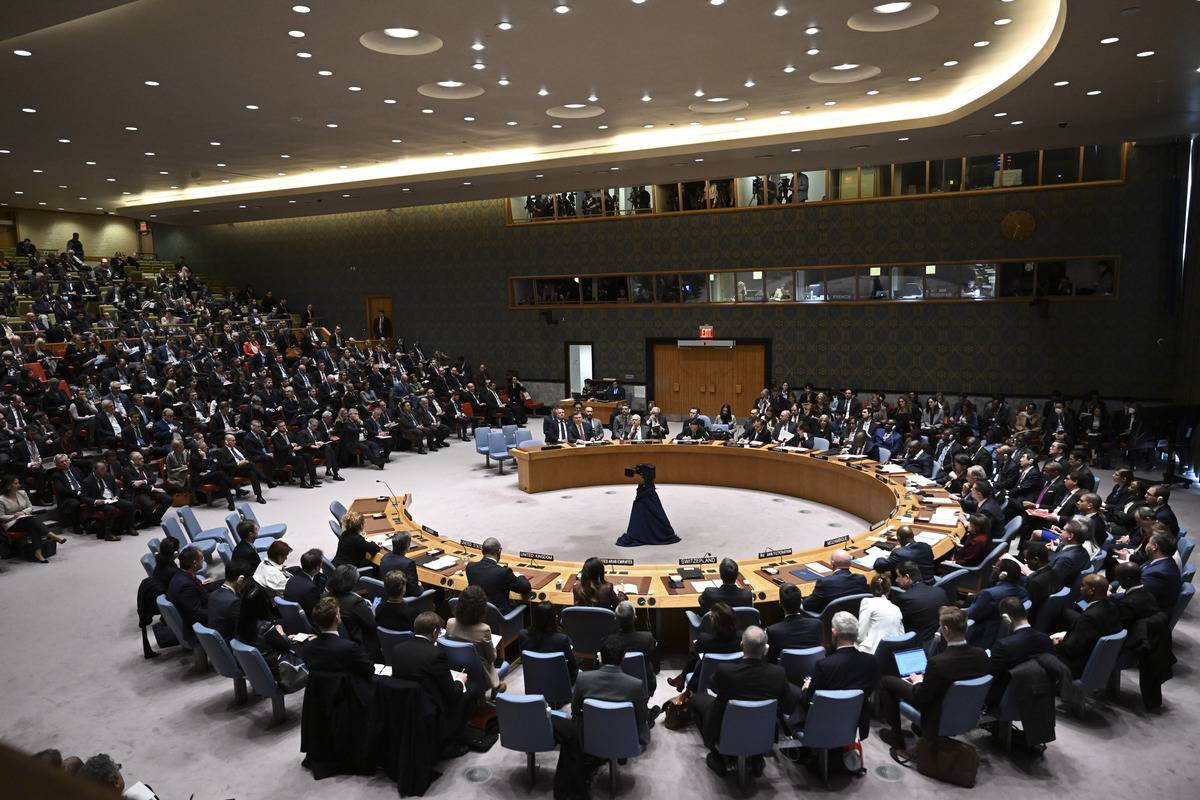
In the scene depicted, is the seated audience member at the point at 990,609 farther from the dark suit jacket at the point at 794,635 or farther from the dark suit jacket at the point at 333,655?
the dark suit jacket at the point at 333,655

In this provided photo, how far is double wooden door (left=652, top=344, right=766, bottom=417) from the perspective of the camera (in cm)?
2000

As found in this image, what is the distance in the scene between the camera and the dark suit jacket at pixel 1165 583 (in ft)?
20.5

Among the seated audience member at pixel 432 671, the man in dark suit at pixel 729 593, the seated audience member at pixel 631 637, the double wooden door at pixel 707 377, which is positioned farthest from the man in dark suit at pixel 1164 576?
the double wooden door at pixel 707 377

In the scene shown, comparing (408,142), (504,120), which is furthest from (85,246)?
(504,120)

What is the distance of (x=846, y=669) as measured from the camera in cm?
514

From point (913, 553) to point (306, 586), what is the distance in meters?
5.37

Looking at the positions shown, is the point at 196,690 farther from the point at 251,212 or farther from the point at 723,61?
the point at 251,212

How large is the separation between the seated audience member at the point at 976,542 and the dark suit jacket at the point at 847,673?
122 inches

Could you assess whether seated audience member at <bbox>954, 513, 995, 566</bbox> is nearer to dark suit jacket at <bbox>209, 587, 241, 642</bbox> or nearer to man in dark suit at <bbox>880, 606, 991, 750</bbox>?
man in dark suit at <bbox>880, 606, 991, 750</bbox>

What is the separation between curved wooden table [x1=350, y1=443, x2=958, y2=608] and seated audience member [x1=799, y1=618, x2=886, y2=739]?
1515 mm

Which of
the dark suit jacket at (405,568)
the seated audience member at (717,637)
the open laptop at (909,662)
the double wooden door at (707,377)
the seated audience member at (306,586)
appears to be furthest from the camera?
the double wooden door at (707,377)

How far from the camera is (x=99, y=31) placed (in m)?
8.45

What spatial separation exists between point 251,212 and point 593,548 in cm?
1741

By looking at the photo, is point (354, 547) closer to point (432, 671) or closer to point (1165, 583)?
point (432, 671)
